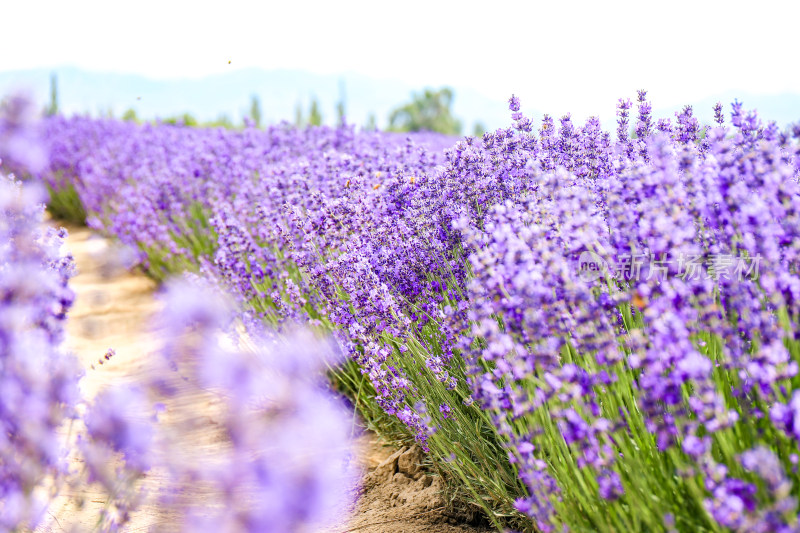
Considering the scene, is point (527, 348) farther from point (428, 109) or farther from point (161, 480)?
point (428, 109)

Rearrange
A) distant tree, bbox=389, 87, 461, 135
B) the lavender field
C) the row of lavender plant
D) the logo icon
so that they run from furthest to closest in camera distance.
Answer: distant tree, bbox=389, 87, 461, 135 → the logo icon → the row of lavender plant → the lavender field

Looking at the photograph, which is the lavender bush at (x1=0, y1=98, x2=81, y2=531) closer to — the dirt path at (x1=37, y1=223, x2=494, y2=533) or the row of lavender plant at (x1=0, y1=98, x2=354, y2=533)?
the row of lavender plant at (x1=0, y1=98, x2=354, y2=533)

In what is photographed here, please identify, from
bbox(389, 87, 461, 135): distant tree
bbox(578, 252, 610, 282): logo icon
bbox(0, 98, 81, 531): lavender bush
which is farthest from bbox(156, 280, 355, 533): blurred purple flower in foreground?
bbox(389, 87, 461, 135): distant tree

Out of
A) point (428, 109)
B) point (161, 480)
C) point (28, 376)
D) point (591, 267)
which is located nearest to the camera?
point (28, 376)

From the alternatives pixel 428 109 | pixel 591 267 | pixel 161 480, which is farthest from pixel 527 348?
pixel 428 109

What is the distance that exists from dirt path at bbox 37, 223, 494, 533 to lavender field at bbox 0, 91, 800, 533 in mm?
87

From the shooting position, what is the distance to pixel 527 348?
150 centimetres

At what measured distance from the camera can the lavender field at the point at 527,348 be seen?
1192 mm

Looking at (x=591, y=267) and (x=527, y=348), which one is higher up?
(x=591, y=267)

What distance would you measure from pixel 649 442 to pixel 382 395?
103cm

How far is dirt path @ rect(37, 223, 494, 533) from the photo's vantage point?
225cm

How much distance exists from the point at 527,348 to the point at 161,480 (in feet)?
5.88

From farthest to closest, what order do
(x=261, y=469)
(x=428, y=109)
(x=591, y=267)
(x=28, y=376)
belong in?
(x=428, y=109) < (x=591, y=267) < (x=28, y=376) < (x=261, y=469)

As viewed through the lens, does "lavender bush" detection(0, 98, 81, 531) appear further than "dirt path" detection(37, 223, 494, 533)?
No
